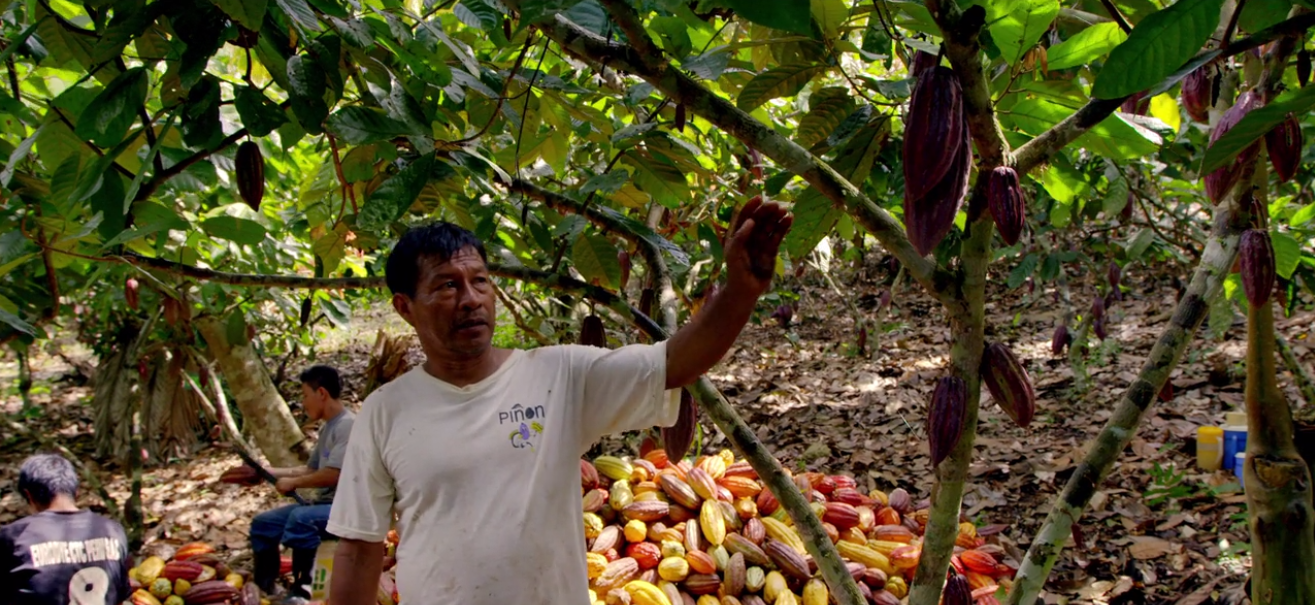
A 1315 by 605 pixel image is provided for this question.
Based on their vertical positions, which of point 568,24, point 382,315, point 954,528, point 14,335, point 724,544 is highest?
point 382,315

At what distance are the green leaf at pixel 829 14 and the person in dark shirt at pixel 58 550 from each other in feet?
9.66

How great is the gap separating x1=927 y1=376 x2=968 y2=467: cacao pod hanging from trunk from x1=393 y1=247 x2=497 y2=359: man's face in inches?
25.6

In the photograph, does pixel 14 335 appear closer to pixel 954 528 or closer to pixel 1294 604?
pixel 954 528

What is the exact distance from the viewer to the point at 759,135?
3.45 feet

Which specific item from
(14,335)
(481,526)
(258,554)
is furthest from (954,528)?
(258,554)

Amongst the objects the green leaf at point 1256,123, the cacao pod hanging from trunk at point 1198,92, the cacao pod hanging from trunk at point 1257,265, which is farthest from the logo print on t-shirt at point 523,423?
the cacao pod hanging from trunk at point 1198,92

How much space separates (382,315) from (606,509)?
26.4 ft

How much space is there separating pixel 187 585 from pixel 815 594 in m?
2.38

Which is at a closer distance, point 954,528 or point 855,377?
point 954,528

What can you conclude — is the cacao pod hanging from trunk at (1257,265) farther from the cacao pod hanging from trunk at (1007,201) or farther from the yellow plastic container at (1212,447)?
the yellow plastic container at (1212,447)

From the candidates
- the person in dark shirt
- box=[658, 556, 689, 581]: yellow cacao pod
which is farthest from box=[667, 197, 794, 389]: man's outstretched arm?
the person in dark shirt

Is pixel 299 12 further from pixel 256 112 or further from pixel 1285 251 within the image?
pixel 1285 251

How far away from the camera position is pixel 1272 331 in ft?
4.18

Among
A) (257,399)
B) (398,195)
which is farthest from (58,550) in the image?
(398,195)
